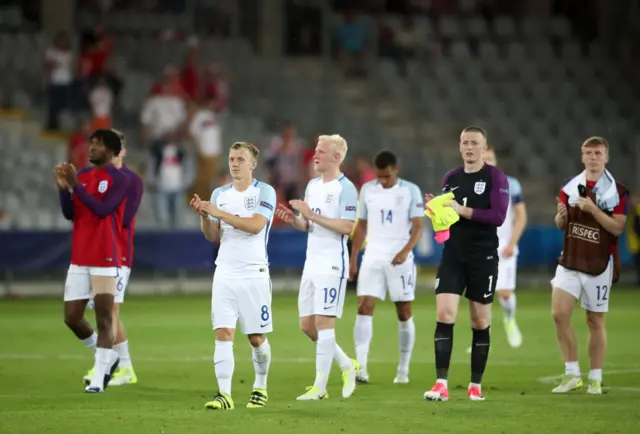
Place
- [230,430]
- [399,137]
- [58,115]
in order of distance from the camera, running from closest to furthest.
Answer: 1. [230,430]
2. [58,115]
3. [399,137]

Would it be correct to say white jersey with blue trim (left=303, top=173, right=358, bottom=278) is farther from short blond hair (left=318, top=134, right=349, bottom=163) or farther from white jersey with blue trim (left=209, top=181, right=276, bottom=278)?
white jersey with blue trim (left=209, top=181, right=276, bottom=278)

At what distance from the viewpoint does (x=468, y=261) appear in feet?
40.9

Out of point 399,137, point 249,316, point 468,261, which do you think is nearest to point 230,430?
point 249,316

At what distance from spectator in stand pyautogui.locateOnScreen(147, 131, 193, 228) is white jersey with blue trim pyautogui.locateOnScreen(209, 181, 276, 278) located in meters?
15.7

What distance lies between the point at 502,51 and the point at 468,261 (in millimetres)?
25517

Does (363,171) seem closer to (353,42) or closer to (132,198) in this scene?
(353,42)

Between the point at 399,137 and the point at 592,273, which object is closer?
the point at 592,273

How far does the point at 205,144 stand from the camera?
95.8ft

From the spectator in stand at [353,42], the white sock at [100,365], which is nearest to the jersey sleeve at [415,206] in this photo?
the white sock at [100,365]

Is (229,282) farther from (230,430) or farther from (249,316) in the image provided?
(230,430)

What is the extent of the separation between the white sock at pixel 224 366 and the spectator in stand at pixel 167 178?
1609 cm

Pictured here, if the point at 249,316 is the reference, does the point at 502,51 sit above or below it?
above

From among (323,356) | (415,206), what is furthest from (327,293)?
(415,206)

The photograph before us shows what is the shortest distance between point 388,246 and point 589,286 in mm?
2534
